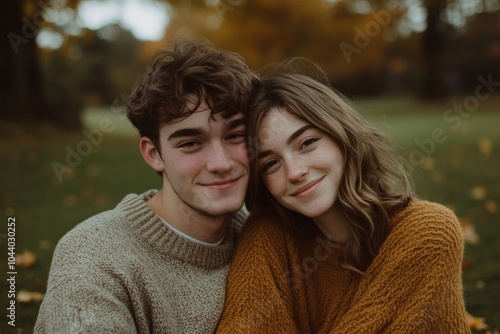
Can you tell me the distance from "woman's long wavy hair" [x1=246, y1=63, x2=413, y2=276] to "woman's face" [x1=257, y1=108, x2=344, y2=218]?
4 cm

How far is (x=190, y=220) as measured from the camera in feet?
8.75

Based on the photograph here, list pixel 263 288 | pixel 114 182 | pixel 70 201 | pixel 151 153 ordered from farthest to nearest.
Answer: pixel 114 182 < pixel 70 201 < pixel 151 153 < pixel 263 288

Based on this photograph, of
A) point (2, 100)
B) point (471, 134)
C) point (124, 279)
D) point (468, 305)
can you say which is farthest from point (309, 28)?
point (124, 279)

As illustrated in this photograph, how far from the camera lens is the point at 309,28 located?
23438 millimetres

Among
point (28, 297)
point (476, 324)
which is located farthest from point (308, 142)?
point (28, 297)

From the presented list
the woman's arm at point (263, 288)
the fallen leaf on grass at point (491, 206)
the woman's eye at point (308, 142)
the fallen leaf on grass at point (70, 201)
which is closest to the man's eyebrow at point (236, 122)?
the woman's eye at point (308, 142)

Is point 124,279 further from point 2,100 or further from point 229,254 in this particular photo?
point 2,100

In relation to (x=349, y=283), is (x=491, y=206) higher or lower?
lower

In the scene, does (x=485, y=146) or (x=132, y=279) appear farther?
(x=485, y=146)

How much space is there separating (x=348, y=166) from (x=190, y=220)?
2.69 feet

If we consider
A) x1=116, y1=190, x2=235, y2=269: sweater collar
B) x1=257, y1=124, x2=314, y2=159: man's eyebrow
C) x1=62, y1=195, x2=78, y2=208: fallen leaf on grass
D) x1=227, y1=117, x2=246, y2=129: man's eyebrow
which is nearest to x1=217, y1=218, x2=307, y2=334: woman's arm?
x1=116, y1=190, x2=235, y2=269: sweater collar

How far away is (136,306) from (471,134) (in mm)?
10330

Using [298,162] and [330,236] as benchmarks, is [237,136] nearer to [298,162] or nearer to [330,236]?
[298,162]

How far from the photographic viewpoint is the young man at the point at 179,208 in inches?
89.4
